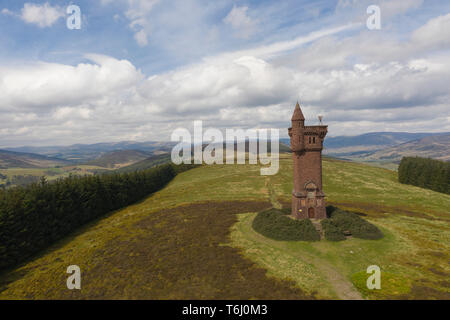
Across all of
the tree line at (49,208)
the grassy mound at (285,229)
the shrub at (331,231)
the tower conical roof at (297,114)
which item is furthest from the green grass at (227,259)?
the tower conical roof at (297,114)

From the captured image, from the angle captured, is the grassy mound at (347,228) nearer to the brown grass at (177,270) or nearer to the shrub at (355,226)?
the shrub at (355,226)

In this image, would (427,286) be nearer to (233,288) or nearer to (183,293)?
(233,288)

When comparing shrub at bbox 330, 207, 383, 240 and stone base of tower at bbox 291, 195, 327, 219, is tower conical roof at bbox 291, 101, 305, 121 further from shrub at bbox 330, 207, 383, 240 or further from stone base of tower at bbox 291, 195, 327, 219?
shrub at bbox 330, 207, 383, 240

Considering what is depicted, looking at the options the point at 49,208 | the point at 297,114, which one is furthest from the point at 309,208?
the point at 49,208

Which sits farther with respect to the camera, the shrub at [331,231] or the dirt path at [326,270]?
the shrub at [331,231]

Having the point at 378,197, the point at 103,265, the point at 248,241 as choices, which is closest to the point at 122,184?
the point at 103,265

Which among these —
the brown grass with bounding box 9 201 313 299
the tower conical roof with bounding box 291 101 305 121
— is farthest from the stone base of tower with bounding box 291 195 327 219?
the tower conical roof with bounding box 291 101 305 121
